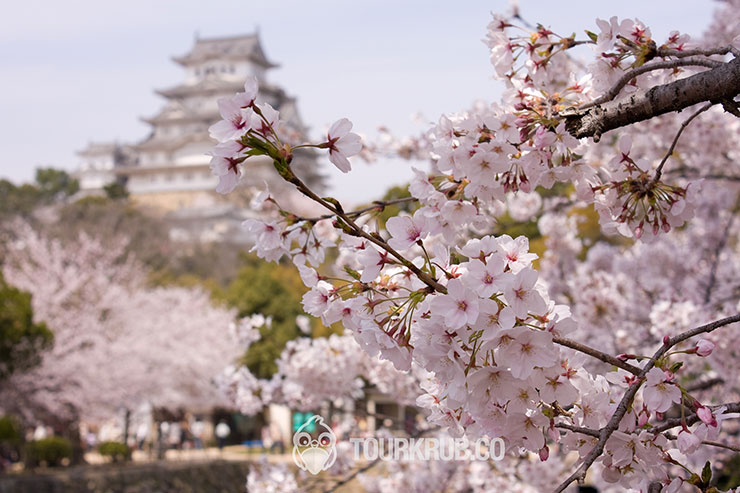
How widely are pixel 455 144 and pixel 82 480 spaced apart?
12898 mm

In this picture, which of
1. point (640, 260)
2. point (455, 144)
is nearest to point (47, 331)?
point (640, 260)

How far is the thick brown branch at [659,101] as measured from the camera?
143 cm

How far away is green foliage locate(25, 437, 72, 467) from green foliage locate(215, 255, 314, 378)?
7.23m

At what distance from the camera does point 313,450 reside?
3477 mm

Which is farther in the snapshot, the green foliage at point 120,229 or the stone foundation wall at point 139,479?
the green foliage at point 120,229

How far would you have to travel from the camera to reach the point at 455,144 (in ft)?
5.53

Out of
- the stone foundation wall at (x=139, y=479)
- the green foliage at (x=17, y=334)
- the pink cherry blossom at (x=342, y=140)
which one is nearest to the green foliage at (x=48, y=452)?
the stone foundation wall at (x=139, y=479)

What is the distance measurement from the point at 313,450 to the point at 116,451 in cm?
1395

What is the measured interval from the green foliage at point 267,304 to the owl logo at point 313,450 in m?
18.0

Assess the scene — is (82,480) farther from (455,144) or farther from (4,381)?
(455,144)

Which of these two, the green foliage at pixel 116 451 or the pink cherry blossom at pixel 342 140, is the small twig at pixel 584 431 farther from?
the green foliage at pixel 116 451

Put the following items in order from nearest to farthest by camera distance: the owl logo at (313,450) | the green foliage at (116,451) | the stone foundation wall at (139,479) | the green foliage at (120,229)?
the owl logo at (313,450) → the stone foundation wall at (139,479) → the green foliage at (116,451) → the green foliage at (120,229)

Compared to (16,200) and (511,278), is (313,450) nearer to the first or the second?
(511,278)

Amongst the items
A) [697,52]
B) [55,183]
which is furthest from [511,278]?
[55,183]
